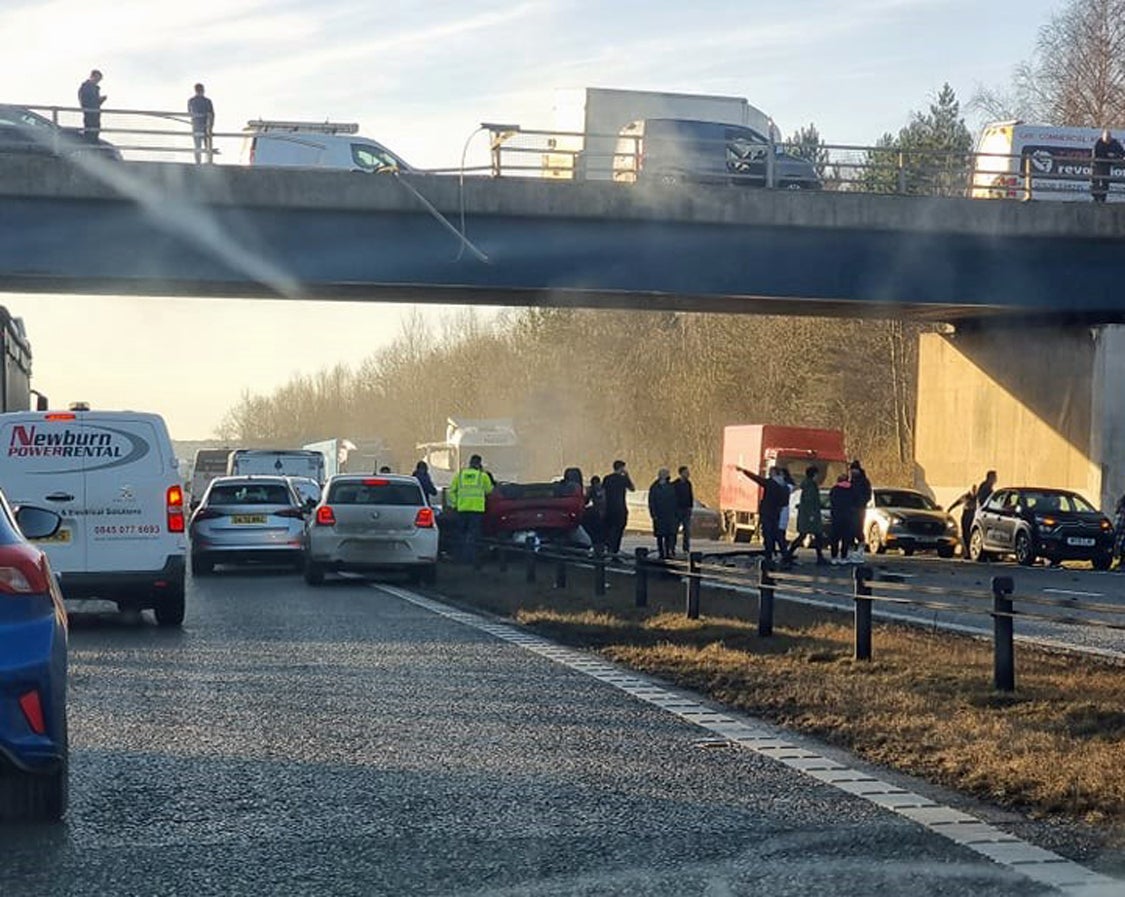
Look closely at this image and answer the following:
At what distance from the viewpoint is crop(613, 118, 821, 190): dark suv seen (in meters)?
36.1

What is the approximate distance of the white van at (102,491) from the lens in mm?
18531

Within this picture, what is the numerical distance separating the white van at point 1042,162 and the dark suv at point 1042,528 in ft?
18.7

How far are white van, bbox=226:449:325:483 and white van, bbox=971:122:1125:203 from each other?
16.3 m

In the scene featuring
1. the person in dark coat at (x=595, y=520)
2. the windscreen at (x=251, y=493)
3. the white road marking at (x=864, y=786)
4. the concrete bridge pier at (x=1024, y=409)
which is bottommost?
the white road marking at (x=864, y=786)

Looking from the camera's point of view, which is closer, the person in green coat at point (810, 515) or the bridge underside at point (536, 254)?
the person in green coat at point (810, 515)

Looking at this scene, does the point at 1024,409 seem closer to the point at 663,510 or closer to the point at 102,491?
the point at 663,510

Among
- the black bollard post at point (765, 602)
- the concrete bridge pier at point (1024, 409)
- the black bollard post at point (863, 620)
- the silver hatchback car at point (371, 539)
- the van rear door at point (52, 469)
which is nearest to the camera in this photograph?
the black bollard post at point (863, 620)

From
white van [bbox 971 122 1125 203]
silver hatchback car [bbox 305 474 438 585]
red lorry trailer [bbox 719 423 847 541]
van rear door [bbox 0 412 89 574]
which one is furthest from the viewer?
red lorry trailer [bbox 719 423 847 541]

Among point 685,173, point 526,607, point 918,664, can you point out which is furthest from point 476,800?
point 685,173

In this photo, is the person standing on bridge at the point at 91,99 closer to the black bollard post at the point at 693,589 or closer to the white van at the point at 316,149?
the white van at the point at 316,149

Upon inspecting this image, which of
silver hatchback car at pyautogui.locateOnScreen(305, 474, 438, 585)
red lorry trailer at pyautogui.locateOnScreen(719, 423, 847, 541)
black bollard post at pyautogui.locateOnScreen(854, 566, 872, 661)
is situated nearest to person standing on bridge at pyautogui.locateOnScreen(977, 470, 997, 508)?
red lorry trailer at pyautogui.locateOnScreen(719, 423, 847, 541)

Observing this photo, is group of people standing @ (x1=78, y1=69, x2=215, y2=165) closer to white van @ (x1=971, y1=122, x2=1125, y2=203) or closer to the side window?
the side window

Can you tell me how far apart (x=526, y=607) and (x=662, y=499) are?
11649mm

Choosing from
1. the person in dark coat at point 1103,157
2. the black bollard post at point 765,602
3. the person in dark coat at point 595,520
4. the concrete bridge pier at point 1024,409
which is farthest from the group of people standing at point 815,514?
the black bollard post at point 765,602
